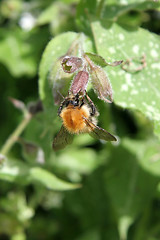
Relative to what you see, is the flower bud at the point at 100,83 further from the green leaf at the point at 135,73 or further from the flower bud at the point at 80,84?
the green leaf at the point at 135,73

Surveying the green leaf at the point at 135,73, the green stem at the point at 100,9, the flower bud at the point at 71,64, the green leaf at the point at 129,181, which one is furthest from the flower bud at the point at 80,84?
the green leaf at the point at 129,181

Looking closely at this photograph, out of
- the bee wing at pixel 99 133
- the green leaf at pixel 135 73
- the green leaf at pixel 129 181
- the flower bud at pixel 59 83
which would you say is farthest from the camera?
the green leaf at pixel 129 181

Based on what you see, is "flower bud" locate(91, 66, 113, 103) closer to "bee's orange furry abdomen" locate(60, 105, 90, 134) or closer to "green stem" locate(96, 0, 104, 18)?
"bee's orange furry abdomen" locate(60, 105, 90, 134)

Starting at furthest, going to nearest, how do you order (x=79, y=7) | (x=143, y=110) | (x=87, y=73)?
(x=79, y=7) → (x=143, y=110) → (x=87, y=73)

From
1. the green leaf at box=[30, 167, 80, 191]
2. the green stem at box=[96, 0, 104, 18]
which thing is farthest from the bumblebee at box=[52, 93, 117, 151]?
the green stem at box=[96, 0, 104, 18]

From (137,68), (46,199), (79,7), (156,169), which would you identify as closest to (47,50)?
(79,7)

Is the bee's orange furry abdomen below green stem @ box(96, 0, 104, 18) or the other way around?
below

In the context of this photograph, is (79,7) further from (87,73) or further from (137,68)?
(87,73)
